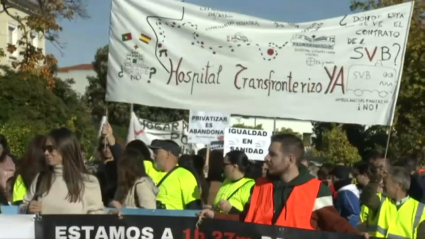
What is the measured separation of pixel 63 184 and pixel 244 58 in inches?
127

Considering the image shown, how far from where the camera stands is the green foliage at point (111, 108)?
46.3 m

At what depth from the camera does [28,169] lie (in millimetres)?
6586

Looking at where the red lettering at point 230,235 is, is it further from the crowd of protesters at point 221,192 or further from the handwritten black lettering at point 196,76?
the handwritten black lettering at point 196,76

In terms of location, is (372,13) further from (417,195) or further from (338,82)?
(417,195)

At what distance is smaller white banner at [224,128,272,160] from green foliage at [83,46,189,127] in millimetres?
29854

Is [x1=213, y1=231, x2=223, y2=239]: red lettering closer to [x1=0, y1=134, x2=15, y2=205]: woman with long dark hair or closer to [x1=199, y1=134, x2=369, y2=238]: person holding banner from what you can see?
[x1=199, y1=134, x2=369, y2=238]: person holding banner

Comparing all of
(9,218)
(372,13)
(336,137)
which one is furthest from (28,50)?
(336,137)

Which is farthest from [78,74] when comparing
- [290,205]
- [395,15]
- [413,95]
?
[290,205]

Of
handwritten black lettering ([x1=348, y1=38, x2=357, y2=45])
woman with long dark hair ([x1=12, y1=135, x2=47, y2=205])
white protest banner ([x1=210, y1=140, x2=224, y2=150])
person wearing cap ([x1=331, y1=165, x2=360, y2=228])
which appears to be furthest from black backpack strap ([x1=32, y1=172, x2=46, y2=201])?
white protest banner ([x1=210, y1=140, x2=224, y2=150])

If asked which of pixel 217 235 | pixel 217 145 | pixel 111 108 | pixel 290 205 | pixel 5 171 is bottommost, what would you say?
pixel 217 235

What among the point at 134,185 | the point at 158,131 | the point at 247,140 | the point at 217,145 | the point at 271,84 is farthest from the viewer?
the point at 158,131

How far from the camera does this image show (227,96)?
8.09 m

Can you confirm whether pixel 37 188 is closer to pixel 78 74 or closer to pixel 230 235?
pixel 230 235

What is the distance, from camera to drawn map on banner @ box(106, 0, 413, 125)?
26.0ft
